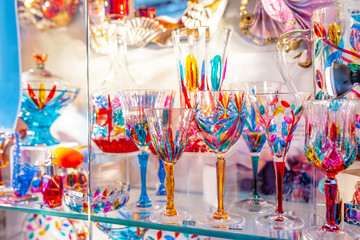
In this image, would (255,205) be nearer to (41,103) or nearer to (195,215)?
(195,215)

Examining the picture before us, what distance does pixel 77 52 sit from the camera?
3.60 feet

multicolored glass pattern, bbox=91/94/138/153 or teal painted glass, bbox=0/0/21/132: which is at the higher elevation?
teal painted glass, bbox=0/0/21/132

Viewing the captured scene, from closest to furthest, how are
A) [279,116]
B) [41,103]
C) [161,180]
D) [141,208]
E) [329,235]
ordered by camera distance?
1. [329,235]
2. [279,116]
3. [141,208]
4. [161,180]
5. [41,103]

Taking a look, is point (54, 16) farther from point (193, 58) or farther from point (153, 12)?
point (193, 58)

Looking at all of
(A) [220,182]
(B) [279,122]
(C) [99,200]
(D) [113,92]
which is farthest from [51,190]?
(B) [279,122]

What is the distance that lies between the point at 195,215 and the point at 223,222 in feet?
0.24

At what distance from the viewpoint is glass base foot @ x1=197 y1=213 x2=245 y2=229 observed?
0.62 metres

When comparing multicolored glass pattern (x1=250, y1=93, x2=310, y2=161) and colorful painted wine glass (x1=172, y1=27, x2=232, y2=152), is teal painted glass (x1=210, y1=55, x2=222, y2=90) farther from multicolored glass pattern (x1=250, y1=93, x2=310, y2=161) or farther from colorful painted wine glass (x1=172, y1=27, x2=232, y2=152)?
multicolored glass pattern (x1=250, y1=93, x2=310, y2=161)

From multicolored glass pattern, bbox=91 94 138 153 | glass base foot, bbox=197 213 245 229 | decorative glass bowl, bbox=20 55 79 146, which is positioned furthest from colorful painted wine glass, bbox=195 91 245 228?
decorative glass bowl, bbox=20 55 79 146

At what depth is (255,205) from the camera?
2.43ft

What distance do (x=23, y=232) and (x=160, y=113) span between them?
0.58 meters

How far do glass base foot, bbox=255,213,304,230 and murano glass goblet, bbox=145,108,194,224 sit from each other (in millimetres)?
128

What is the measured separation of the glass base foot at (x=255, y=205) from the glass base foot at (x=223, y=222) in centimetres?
6

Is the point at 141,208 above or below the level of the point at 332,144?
below
